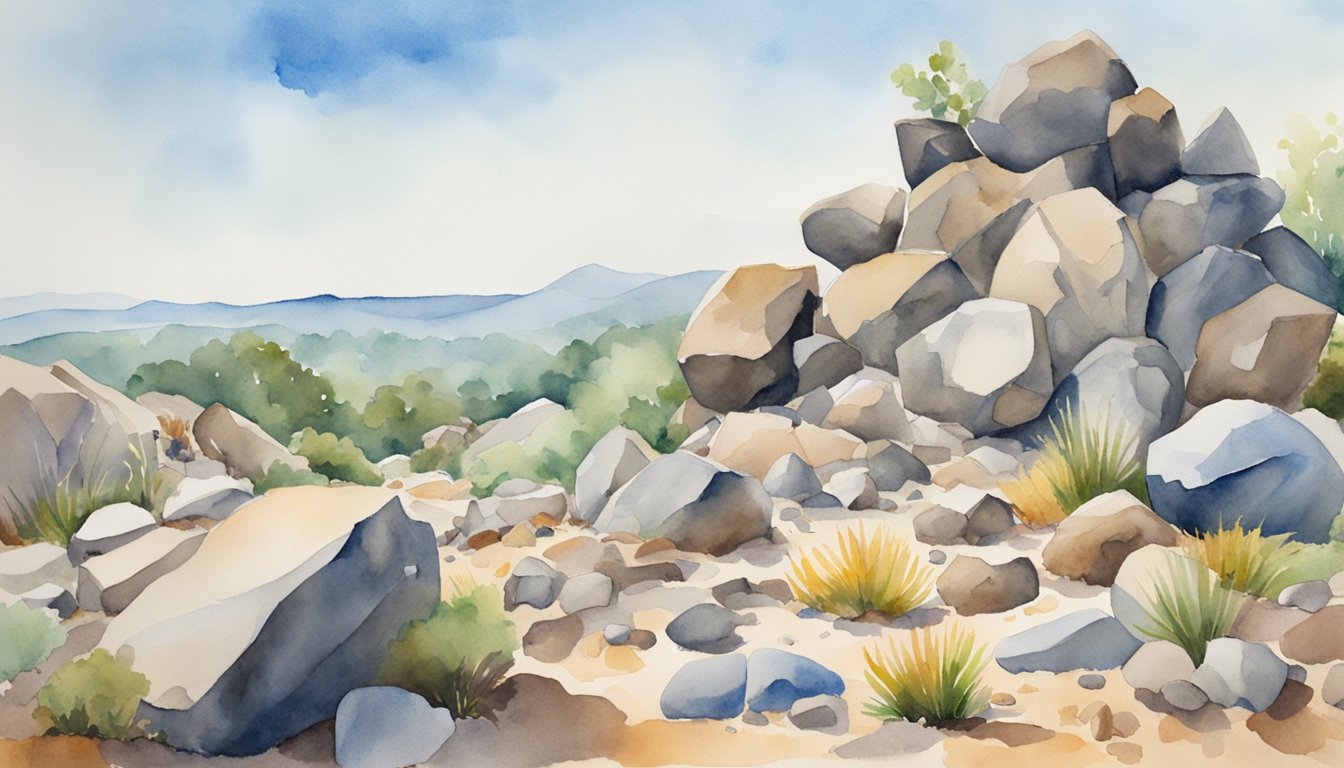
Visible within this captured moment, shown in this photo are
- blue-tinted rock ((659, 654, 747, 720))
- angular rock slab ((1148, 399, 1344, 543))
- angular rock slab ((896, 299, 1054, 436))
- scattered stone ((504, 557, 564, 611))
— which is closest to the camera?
blue-tinted rock ((659, 654, 747, 720))

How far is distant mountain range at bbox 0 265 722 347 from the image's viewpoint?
1078 cm

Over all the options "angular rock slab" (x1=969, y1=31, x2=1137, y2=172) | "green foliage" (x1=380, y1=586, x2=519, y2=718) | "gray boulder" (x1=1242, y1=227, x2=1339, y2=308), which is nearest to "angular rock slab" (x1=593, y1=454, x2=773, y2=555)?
"green foliage" (x1=380, y1=586, x2=519, y2=718)

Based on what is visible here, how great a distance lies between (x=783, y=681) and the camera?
4469mm

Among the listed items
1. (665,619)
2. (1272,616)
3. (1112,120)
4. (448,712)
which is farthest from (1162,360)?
(448,712)

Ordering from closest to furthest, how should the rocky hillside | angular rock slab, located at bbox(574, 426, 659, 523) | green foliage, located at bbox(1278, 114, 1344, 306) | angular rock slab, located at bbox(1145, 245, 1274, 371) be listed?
the rocky hillside → angular rock slab, located at bbox(574, 426, 659, 523) → angular rock slab, located at bbox(1145, 245, 1274, 371) → green foliage, located at bbox(1278, 114, 1344, 306)

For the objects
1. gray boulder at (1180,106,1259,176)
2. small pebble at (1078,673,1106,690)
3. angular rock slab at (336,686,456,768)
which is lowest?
small pebble at (1078,673,1106,690)

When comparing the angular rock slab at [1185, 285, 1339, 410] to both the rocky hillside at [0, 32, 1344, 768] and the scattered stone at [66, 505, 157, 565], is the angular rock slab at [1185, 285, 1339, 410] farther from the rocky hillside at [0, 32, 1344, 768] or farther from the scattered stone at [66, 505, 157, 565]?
the scattered stone at [66, 505, 157, 565]

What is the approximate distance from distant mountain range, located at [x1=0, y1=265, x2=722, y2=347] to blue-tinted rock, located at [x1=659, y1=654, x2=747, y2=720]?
6.28 meters

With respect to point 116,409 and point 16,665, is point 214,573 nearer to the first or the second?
point 16,665

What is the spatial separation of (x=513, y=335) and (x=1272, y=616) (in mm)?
17089

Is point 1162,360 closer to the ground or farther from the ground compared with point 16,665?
farther from the ground

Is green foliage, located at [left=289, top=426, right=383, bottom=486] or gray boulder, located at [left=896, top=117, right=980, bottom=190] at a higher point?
gray boulder, located at [left=896, top=117, right=980, bottom=190]

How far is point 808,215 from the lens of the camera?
11750 mm

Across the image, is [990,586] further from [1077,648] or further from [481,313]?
[481,313]
